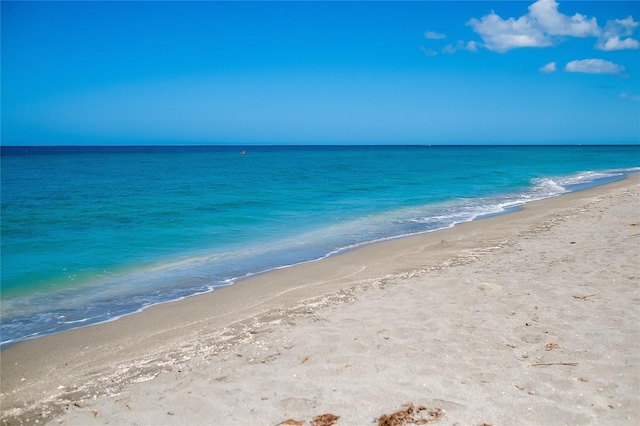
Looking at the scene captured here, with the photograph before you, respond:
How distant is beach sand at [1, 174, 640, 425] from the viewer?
4027 millimetres

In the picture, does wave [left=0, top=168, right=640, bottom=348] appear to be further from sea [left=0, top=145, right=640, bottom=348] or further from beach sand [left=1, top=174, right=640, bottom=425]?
beach sand [left=1, top=174, right=640, bottom=425]

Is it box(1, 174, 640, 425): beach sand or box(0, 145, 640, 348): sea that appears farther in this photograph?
box(0, 145, 640, 348): sea

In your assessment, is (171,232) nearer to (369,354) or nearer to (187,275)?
(187,275)

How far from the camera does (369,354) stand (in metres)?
5.00

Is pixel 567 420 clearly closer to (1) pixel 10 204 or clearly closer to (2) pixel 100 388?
(2) pixel 100 388

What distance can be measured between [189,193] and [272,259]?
1508 centimetres

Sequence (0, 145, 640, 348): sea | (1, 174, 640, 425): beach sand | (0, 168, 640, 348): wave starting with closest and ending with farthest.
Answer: (1, 174, 640, 425): beach sand, (0, 168, 640, 348): wave, (0, 145, 640, 348): sea

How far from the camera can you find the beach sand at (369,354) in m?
4.03

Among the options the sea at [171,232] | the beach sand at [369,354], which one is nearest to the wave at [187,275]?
the sea at [171,232]

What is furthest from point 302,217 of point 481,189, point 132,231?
point 481,189

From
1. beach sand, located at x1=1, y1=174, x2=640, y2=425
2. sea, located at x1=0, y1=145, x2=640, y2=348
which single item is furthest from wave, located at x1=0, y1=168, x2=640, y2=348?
beach sand, located at x1=1, y1=174, x2=640, y2=425

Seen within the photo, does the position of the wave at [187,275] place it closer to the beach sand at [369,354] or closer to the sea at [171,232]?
the sea at [171,232]

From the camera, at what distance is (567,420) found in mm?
3678

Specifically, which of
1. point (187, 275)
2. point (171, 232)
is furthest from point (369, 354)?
point (171, 232)
